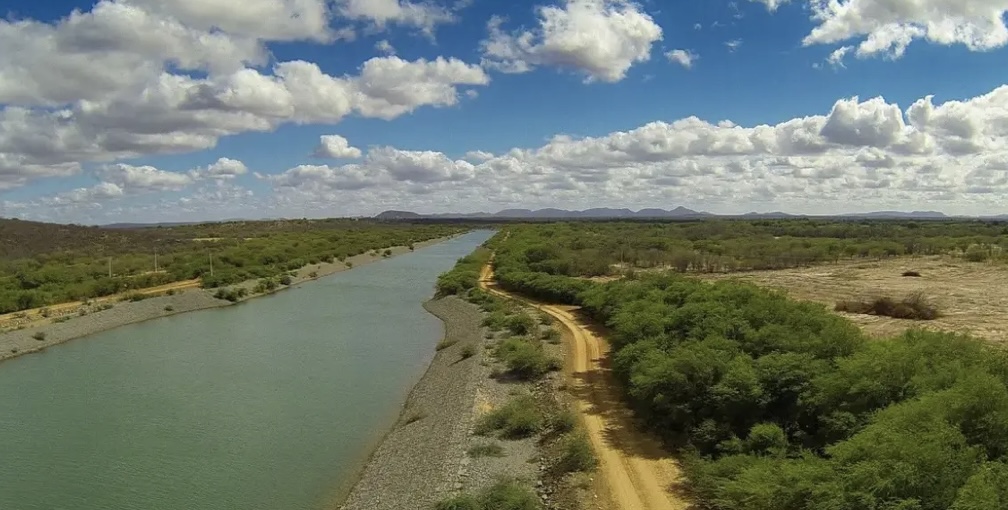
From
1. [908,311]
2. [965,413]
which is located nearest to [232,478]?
[965,413]

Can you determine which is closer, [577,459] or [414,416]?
[577,459]

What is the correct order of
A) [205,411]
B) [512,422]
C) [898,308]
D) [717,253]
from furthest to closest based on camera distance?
[717,253] < [898,308] < [205,411] < [512,422]

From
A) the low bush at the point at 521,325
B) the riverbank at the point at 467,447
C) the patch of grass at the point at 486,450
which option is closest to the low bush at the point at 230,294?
the low bush at the point at 521,325

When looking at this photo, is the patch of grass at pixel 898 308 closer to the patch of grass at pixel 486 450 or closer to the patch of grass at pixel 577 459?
the patch of grass at pixel 577 459

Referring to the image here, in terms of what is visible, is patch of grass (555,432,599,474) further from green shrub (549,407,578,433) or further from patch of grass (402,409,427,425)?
patch of grass (402,409,427,425)

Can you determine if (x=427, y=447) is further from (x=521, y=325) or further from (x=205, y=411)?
(x=521, y=325)

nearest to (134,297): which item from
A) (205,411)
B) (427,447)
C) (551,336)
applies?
(205,411)

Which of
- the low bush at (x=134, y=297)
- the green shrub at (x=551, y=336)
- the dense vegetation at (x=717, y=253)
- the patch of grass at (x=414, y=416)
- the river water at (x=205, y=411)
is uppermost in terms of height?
the dense vegetation at (x=717, y=253)
